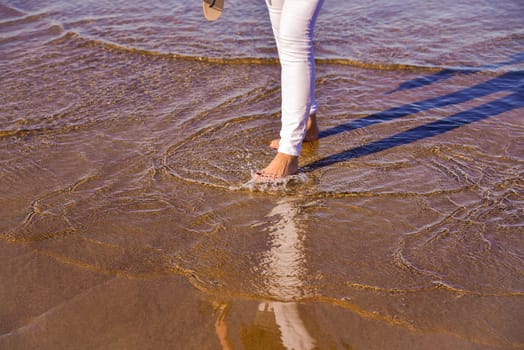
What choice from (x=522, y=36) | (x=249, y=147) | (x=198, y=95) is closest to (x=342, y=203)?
(x=249, y=147)

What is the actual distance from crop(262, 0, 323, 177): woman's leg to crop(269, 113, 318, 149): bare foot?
0.43 metres

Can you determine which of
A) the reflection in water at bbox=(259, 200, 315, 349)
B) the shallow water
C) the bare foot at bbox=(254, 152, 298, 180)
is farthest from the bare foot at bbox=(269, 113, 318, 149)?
the reflection in water at bbox=(259, 200, 315, 349)

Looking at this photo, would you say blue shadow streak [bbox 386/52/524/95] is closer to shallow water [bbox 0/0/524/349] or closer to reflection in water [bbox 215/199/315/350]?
shallow water [bbox 0/0/524/349]

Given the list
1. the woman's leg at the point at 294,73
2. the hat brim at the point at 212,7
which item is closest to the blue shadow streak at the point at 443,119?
the woman's leg at the point at 294,73

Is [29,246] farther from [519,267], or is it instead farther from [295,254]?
[519,267]

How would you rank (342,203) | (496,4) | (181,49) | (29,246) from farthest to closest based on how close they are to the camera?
(496,4) < (181,49) < (342,203) < (29,246)

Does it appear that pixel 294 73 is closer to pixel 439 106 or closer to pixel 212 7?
pixel 212 7

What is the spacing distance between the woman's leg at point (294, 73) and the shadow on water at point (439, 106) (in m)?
0.32

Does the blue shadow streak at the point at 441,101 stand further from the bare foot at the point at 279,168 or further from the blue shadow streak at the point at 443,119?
the bare foot at the point at 279,168

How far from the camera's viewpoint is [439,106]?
165 inches

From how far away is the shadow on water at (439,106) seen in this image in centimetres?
355

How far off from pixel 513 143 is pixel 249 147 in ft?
5.66

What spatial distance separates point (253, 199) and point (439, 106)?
1985 mm

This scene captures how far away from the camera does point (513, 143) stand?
11.6 ft
